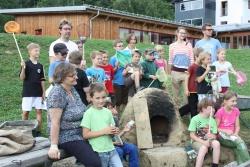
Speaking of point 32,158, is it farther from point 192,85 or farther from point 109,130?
point 192,85

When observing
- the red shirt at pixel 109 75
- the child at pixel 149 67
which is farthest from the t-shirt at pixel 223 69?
the red shirt at pixel 109 75

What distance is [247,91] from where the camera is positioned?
15062 millimetres

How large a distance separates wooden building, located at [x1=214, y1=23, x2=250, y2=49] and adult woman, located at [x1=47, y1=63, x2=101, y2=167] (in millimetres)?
35114

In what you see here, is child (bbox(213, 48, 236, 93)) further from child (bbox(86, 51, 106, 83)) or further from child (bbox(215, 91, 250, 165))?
child (bbox(86, 51, 106, 83))

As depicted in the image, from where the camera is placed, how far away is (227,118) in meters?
7.19

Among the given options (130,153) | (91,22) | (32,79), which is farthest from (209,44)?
(91,22)

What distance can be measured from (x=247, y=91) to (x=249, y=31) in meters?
25.5

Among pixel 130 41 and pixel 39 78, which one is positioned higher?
pixel 130 41

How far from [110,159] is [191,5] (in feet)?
173

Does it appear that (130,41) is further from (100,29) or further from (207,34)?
(100,29)

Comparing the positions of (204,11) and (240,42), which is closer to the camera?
(240,42)

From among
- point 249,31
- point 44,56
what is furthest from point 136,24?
point 44,56

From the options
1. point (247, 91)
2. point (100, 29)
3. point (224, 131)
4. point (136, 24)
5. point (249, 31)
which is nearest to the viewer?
point (224, 131)

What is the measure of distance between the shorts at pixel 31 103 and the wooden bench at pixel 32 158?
7.81ft
